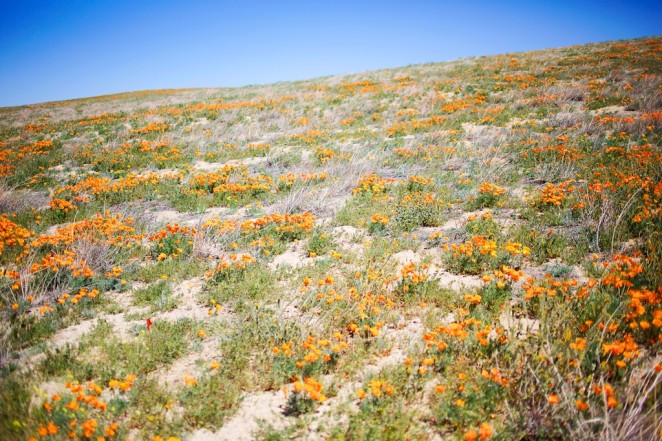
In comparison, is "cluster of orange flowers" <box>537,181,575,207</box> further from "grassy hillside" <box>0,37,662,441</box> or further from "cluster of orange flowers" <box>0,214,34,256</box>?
"cluster of orange flowers" <box>0,214,34,256</box>

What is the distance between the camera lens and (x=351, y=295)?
4.18 m

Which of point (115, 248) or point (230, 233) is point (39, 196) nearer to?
point (115, 248)

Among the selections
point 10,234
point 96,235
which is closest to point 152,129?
point 10,234

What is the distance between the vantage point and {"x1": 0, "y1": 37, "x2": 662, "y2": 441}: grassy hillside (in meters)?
2.75

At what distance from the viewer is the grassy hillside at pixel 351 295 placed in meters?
2.75

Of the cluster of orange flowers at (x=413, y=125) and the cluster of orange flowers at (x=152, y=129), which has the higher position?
the cluster of orange flowers at (x=152, y=129)

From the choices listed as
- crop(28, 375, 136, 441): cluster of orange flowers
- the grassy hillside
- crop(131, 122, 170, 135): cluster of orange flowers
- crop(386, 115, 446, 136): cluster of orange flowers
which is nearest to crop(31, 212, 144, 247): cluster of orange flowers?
the grassy hillside

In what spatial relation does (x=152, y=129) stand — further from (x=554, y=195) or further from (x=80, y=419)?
(x=554, y=195)

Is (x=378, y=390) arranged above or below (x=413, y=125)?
below

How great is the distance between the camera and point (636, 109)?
1208 centimetres

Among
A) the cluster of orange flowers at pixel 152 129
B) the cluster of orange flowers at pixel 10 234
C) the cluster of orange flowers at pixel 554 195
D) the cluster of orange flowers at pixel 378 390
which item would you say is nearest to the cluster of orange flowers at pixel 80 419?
the cluster of orange flowers at pixel 378 390

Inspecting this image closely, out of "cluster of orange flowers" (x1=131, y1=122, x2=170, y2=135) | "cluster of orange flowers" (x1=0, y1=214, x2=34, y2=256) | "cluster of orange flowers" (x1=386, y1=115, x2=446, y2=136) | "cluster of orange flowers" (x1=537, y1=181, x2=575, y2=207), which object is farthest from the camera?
"cluster of orange flowers" (x1=131, y1=122, x2=170, y2=135)

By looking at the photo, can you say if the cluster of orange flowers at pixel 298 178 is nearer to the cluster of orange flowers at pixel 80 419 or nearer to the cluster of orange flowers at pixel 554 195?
the cluster of orange flowers at pixel 554 195

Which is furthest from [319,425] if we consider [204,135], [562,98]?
[562,98]
